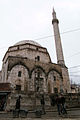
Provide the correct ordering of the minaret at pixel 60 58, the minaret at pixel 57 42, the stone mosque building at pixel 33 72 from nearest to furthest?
1. the stone mosque building at pixel 33 72
2. the minaret at pixel 60 58
3. the minaret at pixel 57 42

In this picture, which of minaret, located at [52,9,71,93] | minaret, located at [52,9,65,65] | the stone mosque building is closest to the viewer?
the stone mosque building

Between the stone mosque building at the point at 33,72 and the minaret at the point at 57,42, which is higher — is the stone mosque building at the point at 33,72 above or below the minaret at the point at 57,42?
below

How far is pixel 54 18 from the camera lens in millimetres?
32688

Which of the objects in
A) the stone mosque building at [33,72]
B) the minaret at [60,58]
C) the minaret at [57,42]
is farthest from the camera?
the minaret at [57,42]

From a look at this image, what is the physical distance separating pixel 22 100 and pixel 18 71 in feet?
24.9

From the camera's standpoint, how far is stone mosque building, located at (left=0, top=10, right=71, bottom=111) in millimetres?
22016

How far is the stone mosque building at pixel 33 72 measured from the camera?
72.2 feet

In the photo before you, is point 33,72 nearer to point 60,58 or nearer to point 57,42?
point 60,58

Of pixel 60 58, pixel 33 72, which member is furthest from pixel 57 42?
pixel 33 72

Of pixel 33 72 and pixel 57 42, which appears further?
pixel 57 42

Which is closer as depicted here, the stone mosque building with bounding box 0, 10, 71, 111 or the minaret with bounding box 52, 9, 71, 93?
the stone mosque building with bounding box 0, 10, 71, 111

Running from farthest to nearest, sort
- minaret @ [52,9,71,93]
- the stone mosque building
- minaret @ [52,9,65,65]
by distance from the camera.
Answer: minaret @ [52,9,65,65], minaret @ [52,9,71,93], the stone mosque building

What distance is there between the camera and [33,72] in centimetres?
2356

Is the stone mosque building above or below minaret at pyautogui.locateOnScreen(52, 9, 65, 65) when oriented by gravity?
below
